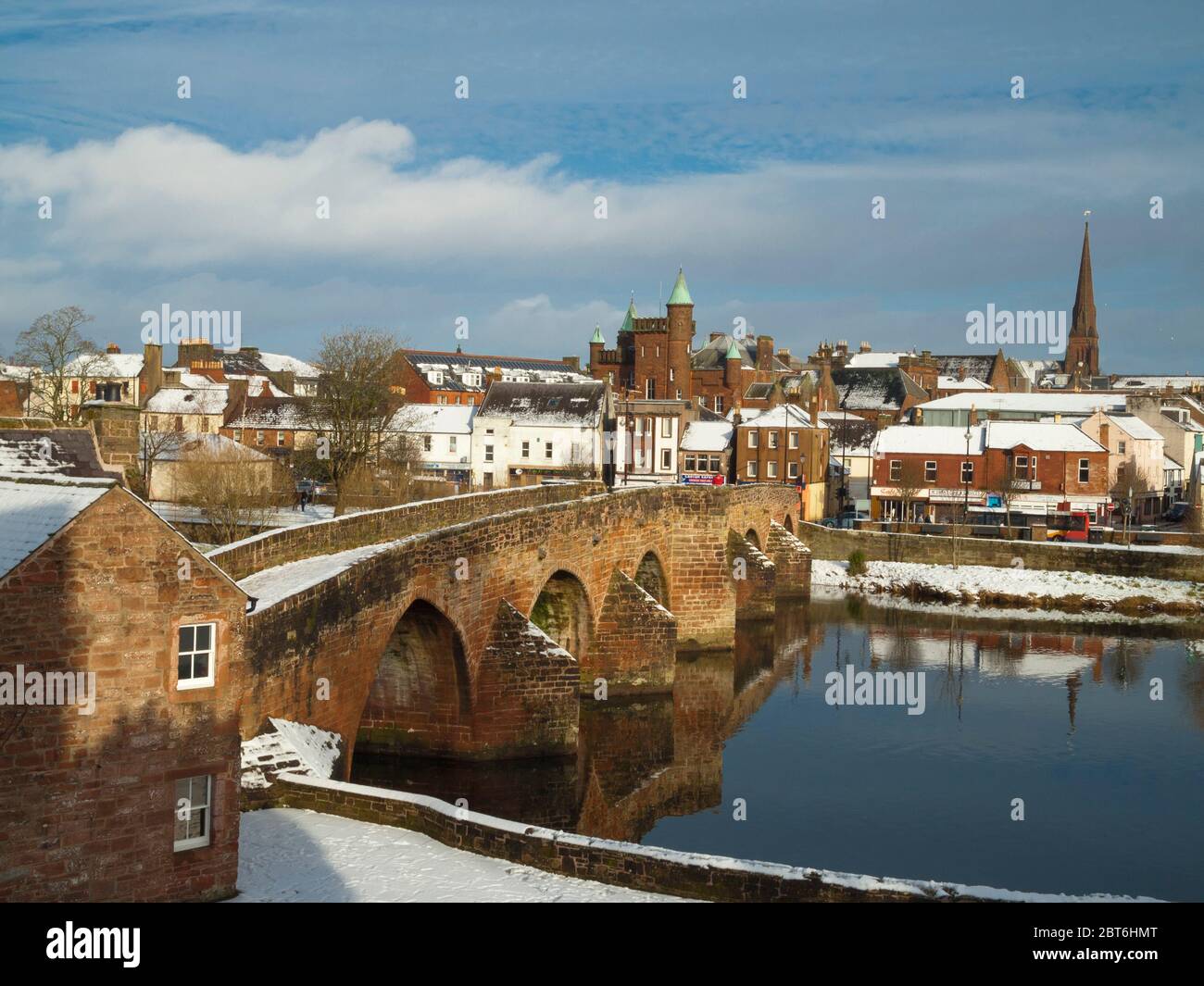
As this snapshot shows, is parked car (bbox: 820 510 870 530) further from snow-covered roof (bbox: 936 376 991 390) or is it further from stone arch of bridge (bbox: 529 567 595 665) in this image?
snow-covered roof (bbox: 936 376 991 390)

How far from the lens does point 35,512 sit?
1178cm

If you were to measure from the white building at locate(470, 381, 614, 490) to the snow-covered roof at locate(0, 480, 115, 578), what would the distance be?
55.9 m

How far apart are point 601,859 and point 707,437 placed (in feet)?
193

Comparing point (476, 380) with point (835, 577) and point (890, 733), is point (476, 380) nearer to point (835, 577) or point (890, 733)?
point (835, 577)

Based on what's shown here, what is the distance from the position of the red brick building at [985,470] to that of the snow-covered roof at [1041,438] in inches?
1.9

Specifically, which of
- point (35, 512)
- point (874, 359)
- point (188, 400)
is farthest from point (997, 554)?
point (874, 359)

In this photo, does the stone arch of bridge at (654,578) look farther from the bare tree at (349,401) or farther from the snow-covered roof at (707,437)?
the snow-covered roof at (707,437)

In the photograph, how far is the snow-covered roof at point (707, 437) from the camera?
71.2 metres

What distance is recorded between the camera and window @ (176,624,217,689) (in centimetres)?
1241

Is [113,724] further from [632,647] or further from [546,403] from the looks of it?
[546,403]

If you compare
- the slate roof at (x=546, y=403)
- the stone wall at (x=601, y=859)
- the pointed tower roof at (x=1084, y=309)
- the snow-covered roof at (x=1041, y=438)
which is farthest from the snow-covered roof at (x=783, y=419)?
the pointed tower roof at (x=1084, y=309)

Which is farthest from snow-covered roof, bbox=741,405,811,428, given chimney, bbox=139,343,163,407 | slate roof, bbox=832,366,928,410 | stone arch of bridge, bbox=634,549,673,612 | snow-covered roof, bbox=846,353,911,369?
snow-covered roof, bbox=846,353,911,369

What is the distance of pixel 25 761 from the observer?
11266 millimetres

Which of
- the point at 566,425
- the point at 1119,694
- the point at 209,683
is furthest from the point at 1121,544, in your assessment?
the point at 209,683
